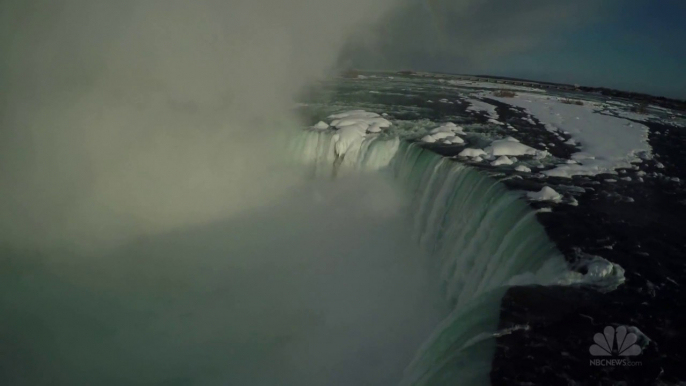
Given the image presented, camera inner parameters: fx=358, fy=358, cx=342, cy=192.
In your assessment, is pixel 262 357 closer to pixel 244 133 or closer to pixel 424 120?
pixel 244 133

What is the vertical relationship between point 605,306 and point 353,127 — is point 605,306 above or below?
below

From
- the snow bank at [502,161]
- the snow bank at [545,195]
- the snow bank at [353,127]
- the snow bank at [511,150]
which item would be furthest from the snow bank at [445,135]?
the snow bank at [545,195]

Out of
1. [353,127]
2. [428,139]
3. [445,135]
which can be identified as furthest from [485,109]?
[353,127]

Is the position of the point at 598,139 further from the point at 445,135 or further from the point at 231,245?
the point at 231,245

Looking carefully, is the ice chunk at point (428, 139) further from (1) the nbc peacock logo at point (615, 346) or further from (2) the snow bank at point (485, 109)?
→ (1) the nbc peacock logo at point (615, 346)

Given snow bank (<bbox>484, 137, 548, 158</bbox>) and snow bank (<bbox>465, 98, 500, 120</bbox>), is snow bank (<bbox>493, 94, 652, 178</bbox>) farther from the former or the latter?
snow bank (<bbox>465, 98, 500, 120</bbox>)

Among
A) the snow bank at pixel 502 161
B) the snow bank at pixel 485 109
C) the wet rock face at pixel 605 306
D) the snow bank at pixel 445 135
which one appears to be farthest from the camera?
the snow bank at pixel 485 109

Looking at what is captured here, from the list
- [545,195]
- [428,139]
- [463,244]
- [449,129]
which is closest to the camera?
[545,195]
